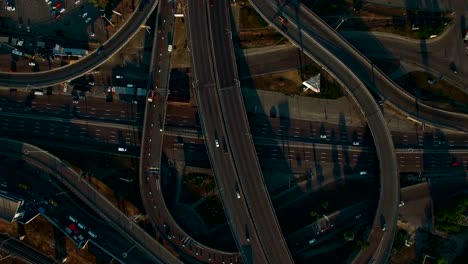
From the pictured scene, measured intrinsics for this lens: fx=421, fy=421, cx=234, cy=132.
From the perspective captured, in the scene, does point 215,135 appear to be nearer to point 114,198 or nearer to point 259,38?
point 259,38

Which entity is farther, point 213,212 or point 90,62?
point 90,62

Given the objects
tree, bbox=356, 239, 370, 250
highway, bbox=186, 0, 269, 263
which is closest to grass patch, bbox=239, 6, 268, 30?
highway, bbox=186, 0, 269, 263

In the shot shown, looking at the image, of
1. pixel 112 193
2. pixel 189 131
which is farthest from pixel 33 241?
pixel 189 131

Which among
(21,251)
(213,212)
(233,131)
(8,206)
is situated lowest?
(21,251)

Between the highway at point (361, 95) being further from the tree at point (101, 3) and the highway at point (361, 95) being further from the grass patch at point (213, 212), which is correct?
the tree at point (101, 3)

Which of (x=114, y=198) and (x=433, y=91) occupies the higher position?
(x=433, y=91)

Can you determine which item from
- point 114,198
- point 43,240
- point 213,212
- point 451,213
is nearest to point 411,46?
point 451,213
